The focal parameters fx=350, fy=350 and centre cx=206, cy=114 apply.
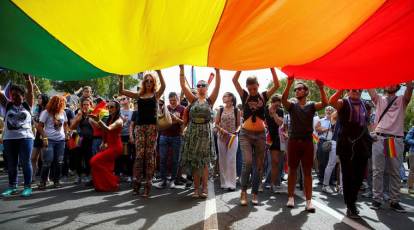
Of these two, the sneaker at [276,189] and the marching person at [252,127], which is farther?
the sneaker at [276,189]

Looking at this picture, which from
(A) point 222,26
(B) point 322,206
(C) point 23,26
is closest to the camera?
(C) point 23,26

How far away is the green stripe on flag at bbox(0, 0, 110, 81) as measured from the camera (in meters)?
2.77

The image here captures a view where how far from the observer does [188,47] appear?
317cm

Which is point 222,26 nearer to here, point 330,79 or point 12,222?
point 330,79

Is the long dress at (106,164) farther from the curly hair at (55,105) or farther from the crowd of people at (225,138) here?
the curly hair at (55,105)

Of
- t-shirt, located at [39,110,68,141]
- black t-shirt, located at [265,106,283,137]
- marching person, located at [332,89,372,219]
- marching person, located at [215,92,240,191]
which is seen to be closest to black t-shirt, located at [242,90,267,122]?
marching person, located at [332,89,372,219]

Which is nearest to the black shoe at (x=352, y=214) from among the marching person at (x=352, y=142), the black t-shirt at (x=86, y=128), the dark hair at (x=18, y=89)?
the marching person at (x=352, y=142)

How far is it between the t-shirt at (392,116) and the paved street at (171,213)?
1.32 meters

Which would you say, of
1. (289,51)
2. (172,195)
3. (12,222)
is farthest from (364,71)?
(12,222)

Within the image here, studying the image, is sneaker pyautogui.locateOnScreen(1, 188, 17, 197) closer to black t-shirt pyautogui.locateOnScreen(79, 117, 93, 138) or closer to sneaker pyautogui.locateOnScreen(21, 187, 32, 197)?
sneaker pyautogui.locateOnScreen(21, 187, 32, 197)

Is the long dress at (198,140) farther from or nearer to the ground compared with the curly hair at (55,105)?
nearer to the ground

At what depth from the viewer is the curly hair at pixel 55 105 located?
6.95 m

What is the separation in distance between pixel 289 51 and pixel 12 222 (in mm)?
3965

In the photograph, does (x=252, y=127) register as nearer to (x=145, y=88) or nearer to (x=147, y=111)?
(x=147, y=111)
